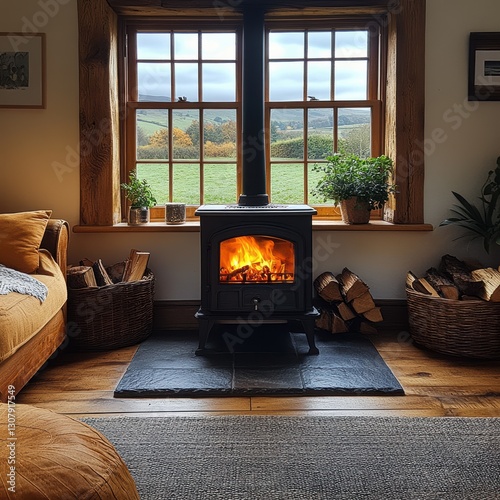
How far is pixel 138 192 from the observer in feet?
13.2

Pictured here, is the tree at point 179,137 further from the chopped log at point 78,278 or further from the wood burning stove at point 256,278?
the chopped log at point 78,278

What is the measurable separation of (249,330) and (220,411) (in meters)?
1.23

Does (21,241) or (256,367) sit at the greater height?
(21,241)

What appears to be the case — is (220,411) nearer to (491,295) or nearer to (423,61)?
(491,295)

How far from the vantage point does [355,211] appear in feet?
13.1

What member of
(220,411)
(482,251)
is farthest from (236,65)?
(220,411)

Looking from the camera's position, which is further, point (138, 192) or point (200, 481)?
point (138, 192)

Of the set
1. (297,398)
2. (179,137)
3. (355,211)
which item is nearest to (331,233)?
(355,211)

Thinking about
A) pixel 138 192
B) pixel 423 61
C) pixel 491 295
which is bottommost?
pixel 491 295

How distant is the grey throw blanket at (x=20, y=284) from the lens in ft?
9.12

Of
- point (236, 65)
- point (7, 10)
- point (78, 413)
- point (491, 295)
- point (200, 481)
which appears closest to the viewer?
point (200, 481)

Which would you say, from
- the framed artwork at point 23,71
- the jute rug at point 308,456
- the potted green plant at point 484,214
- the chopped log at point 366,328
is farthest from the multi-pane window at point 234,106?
the jute rug at point 308,456

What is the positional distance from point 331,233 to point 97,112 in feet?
5.47

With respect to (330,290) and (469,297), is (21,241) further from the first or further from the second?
(469,297)
